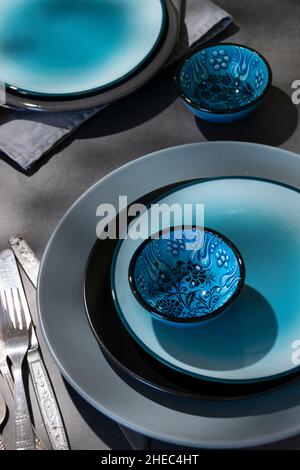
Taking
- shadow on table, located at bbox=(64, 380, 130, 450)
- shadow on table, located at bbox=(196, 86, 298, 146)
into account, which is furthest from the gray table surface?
shadow on table, located at bbox=(64, 380, 130, 450)

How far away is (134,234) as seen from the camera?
1.67 ft

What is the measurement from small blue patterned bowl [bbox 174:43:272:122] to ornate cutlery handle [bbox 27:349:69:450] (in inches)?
12.0

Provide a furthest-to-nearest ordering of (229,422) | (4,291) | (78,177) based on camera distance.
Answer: (78,177), (4,291), (229,422)

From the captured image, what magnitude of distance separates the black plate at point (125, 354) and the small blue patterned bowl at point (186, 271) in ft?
0.10

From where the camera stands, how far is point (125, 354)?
44 centimetres

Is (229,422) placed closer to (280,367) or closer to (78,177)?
(280,367)

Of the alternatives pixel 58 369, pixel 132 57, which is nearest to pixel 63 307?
pixel 58 369

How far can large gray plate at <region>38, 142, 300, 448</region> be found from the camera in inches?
16.0

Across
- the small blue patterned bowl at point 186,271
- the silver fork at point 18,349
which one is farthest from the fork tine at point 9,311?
the small blue patterned bowl at point 186,271

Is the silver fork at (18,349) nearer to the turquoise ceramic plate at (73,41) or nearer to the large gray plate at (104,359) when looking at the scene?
the large gray plate at (104,359)

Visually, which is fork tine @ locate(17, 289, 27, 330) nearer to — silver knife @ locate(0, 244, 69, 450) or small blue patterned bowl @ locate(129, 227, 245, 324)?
silver knife @ locate(0, 244, 69, 450)

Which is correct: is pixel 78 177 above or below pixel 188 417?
above
